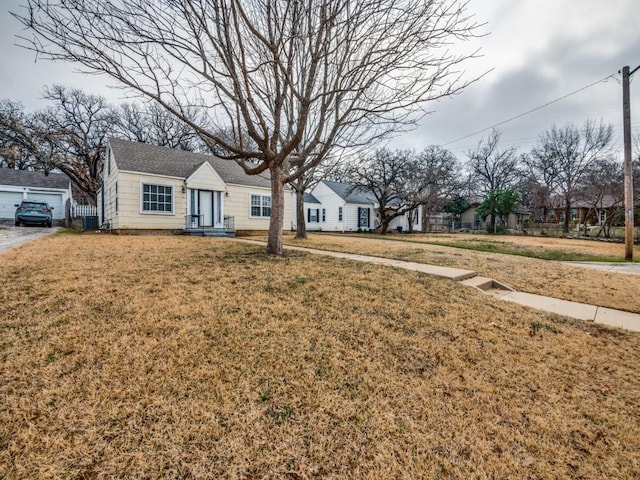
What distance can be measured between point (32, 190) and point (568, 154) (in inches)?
1759

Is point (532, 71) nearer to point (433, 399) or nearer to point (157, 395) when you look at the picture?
point (433, 399)

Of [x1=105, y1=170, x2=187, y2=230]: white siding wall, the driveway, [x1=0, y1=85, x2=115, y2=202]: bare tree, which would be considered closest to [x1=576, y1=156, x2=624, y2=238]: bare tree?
[x1=105, y1=170, x2=187, y2=230]: white siding wall

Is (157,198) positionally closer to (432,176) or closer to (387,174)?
(387,174)

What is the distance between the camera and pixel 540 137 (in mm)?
28609

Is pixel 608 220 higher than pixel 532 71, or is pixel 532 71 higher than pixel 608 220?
pixel 532 71

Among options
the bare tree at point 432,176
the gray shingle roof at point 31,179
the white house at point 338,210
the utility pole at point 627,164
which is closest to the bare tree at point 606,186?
the bare tree at point 432,176

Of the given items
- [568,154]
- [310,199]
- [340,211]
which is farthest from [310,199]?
[568,154]

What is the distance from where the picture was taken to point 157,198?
44.5ft

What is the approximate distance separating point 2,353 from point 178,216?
12.8 m

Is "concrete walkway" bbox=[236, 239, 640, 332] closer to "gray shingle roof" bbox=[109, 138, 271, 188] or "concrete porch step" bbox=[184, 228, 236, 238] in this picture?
"gray shingle roof" bbox=[109, 138, 271, 188]

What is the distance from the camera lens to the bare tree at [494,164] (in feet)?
111

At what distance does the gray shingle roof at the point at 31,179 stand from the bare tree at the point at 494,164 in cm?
4050

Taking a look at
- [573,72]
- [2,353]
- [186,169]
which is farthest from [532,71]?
[2,353]

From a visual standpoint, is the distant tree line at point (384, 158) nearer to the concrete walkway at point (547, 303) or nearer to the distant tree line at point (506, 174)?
the distant tree line at point (506, 174)
